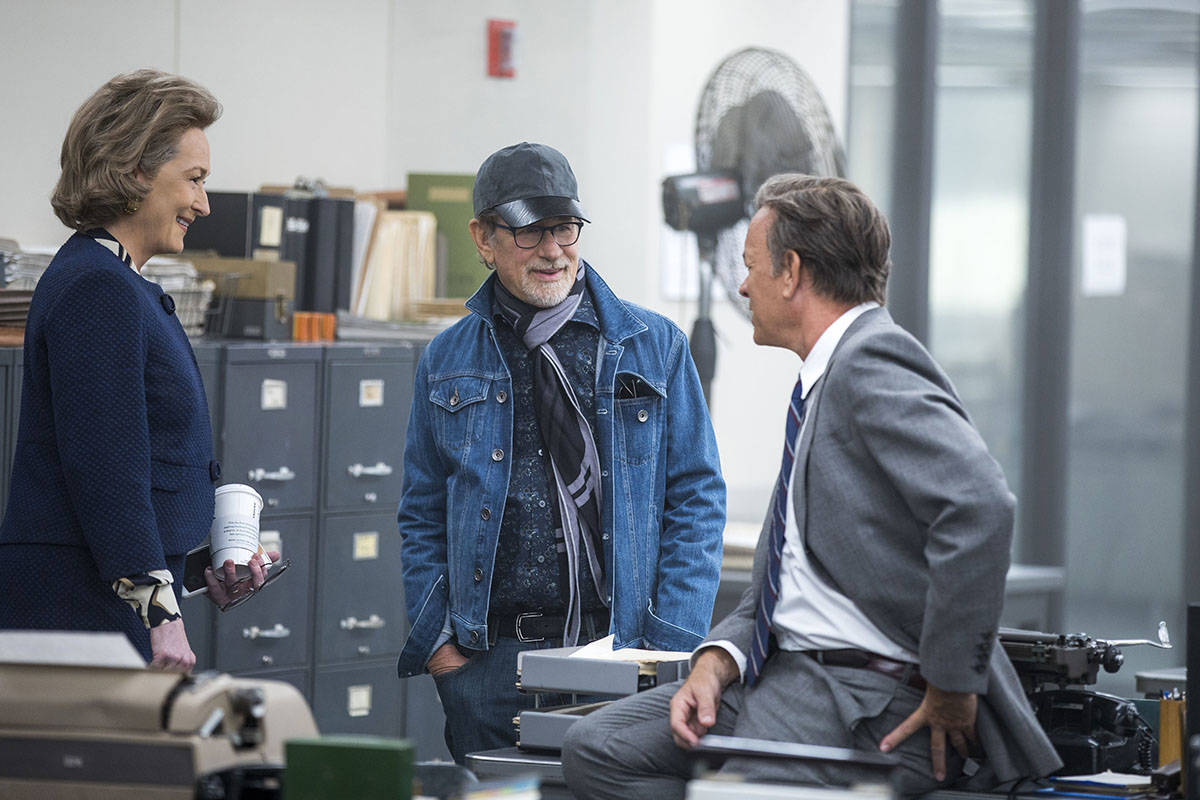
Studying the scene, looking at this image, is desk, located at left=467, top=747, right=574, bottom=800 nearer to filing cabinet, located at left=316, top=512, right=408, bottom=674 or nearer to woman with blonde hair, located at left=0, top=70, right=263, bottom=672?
woman with blonde hair, located at left=0, top=70, right=263, bottom=672

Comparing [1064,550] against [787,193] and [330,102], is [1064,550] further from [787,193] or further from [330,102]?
[787,193]

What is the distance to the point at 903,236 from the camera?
643 cm

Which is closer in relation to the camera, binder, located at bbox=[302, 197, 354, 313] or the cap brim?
the cap brim

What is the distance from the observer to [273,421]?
4.35 m

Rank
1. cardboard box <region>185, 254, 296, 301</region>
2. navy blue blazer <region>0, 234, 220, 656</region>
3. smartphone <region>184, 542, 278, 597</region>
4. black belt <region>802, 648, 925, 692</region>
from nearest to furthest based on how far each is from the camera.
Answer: black belt <region>802, 648, 925, 692</region> < navy blue blazer <region>0, 234, 220, 656</region> < smartphone <region>184, 542, 278, 597</region> < cardboard box <region>185, 254, 296, 301</region>

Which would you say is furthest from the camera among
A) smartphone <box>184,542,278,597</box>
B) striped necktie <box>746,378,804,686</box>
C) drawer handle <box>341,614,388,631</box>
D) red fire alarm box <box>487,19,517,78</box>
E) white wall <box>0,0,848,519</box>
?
red fire alarm box <box>487,19,517,78</box>

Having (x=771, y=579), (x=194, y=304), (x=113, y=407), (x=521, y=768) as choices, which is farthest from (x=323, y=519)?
(x=771, y=579)

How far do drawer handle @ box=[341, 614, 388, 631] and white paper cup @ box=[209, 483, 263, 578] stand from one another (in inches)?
78.8

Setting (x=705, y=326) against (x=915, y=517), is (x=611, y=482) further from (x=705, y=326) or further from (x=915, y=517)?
(x=705, y=326)

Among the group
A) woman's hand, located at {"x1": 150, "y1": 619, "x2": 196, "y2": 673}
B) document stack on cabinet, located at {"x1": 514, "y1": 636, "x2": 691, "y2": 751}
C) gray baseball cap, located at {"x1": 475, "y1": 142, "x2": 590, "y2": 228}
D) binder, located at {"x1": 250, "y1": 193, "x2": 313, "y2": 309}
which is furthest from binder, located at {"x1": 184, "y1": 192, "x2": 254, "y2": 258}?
document stack on cabinet, located at {"x1": 514, "y1": 636, "x2": 691, "y2": 751}

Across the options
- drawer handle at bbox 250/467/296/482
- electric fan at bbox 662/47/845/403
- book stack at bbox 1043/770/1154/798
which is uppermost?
electric fan at bbox 662/47/845/403

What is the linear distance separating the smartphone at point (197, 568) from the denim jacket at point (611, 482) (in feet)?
1.04

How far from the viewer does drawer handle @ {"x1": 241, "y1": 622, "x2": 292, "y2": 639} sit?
4.32m

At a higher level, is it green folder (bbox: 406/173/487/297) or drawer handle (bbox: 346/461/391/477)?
green folder (bbox: 406/173/487/297)
